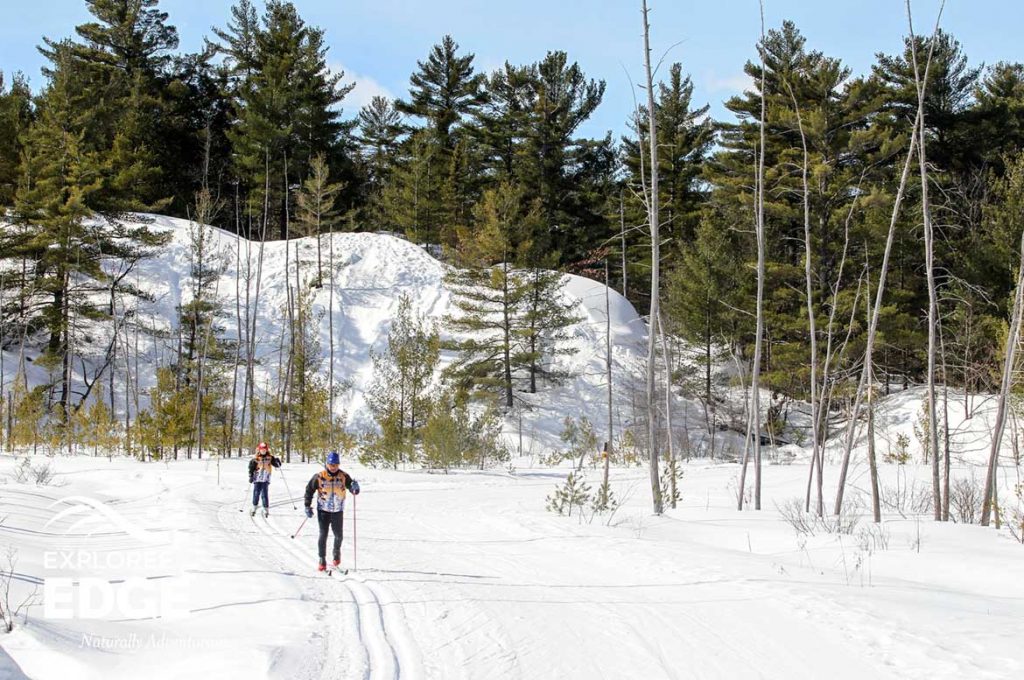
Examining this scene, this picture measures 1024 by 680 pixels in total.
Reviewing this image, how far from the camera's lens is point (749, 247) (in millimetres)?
34969

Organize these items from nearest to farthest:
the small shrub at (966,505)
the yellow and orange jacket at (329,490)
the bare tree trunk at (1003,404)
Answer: the yellow and orange jacket at (329,490), the bare tree trunk at (1003,404), the small shrub at (966,505)

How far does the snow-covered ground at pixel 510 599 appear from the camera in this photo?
17.5 ft

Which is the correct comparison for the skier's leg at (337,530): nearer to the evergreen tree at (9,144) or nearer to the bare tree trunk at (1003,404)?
the bare tree trunk at (1003,404)

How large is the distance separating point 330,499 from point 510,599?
3.07 m

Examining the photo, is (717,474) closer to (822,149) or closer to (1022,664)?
(822,149)

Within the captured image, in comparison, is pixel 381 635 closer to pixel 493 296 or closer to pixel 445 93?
pixel 493 296

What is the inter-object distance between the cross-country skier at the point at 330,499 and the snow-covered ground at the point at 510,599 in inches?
17.1

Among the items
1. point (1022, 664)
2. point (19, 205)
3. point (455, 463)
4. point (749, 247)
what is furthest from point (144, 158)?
point (1022, 664)

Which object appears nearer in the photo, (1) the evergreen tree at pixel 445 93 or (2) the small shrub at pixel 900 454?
(2) the small shrub at pixel 900 454

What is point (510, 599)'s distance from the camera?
7.23 metres

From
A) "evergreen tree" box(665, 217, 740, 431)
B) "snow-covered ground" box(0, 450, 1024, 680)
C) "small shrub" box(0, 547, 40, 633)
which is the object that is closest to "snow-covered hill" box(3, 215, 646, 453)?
"evergreen tree" box(665, 217, 740, 431)

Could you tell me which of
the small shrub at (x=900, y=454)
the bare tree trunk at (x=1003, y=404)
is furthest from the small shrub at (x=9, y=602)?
the small shrub at (x=900, y=454)

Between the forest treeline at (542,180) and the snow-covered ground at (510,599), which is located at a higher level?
the forest treeline at (542,180)

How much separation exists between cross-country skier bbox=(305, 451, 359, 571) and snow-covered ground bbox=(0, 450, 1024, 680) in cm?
44
